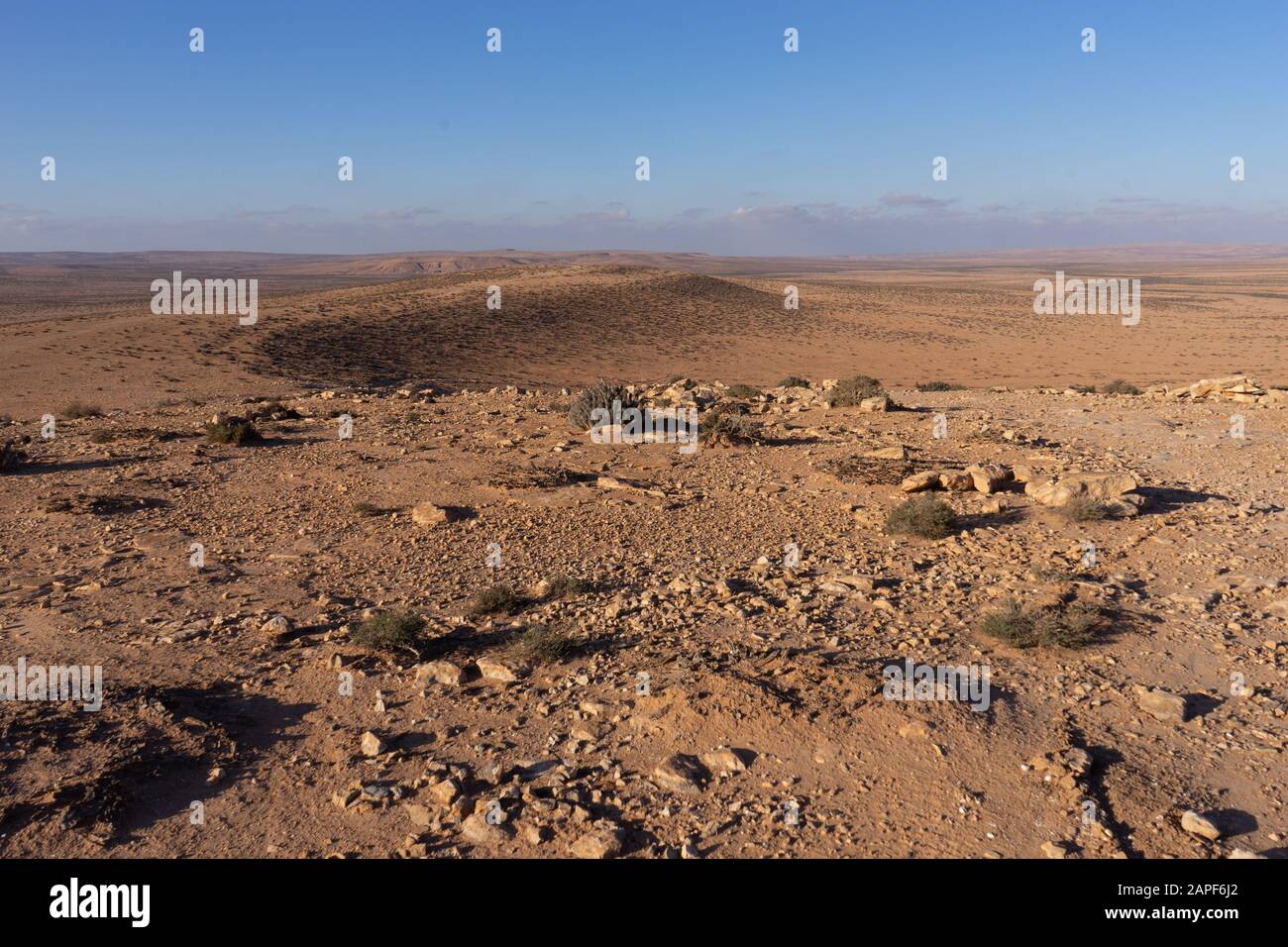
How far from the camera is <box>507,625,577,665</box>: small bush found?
5.00 meters

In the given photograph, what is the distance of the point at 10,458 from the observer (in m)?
9.23

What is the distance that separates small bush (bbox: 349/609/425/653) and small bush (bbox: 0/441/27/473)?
6.64 meters

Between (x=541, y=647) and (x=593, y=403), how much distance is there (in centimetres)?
681

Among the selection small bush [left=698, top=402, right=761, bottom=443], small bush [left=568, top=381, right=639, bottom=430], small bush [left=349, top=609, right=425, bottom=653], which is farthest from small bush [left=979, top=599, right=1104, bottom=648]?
small bush [left=568, top=381, right=639, bottom=430]

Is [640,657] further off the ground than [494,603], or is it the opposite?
[494,603]

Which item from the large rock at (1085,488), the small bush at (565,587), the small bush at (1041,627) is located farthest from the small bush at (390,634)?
the large rock at (1085,488)

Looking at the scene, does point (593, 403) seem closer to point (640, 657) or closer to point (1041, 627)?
point (640, 657)

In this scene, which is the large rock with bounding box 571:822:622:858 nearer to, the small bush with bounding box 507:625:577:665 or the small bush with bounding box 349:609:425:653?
the small bush with bounding box 507:625:577:665

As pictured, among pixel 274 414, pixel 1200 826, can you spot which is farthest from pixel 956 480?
pixel 274 414

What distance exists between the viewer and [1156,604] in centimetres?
572
